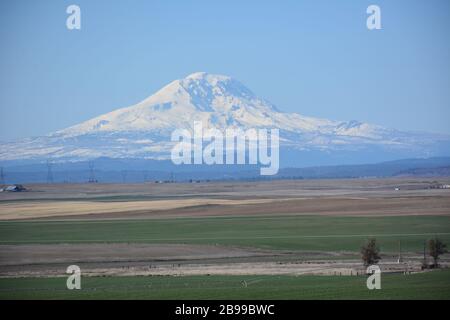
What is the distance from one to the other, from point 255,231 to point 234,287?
102 feet

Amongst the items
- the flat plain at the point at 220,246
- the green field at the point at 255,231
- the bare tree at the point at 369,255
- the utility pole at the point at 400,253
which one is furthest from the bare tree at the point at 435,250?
the green field at the point at 255,231

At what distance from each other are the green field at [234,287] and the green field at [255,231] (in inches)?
612

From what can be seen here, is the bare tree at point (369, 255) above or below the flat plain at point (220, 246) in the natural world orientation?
above

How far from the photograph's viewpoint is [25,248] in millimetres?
61812

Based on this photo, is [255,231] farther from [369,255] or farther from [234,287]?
[234,287]

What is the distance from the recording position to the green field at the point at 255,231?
63.7 metres

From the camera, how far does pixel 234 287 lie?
41344 mm

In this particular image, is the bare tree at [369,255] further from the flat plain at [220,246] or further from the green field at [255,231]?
the green field at [255,231]

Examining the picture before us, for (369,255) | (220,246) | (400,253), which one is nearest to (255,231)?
(220,246)

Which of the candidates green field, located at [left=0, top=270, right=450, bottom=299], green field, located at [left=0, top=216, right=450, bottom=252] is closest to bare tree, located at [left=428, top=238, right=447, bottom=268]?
green field, located at [left=0, top=216, right=450, bottom=252]

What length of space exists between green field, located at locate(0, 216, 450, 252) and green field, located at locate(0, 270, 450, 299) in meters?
15.5

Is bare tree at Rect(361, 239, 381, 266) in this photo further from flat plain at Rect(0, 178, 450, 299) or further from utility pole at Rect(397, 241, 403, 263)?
utility pole at Rect(397, 241, 403, 263)

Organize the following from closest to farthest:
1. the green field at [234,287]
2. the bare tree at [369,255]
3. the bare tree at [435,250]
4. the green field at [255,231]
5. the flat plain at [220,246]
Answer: the green field at [234,287] → the flat plain at [220,246] → the bare tree at [369,255] → the bare tree at [435,250] → the green field at [255,231]
